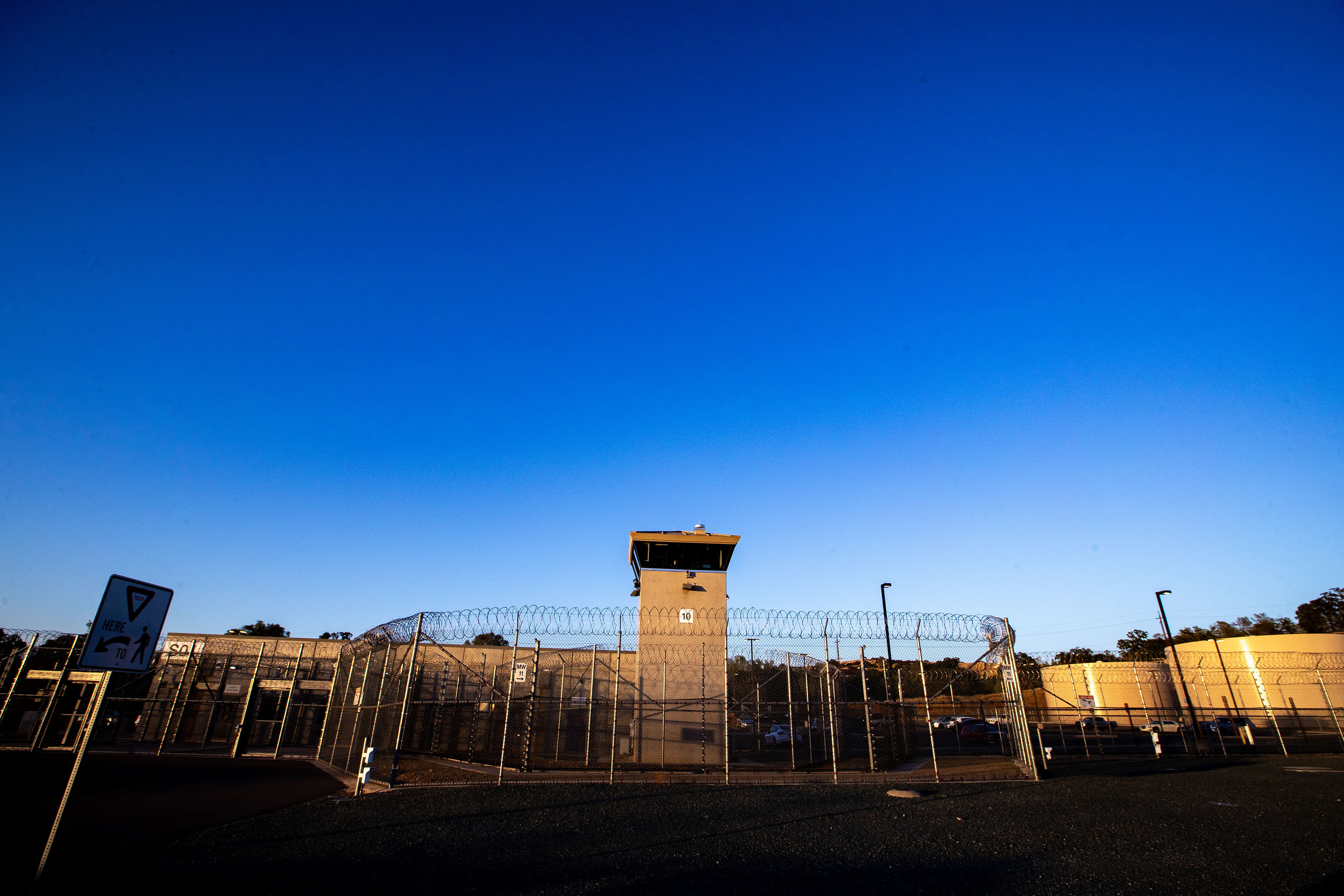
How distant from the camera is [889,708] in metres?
16.0

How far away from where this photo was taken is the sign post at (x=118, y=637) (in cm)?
464

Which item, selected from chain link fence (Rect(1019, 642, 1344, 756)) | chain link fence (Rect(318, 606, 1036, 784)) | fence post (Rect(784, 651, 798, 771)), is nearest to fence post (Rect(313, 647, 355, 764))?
chain link fence (Rect(318, 606, 1036, 784))

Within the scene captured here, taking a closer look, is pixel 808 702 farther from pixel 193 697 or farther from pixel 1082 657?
pixel 1082 657

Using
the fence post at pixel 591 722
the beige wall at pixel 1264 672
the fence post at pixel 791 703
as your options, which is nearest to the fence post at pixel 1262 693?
the beige wall at pixel 1264 672

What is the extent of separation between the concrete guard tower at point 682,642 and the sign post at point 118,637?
9.05 meters

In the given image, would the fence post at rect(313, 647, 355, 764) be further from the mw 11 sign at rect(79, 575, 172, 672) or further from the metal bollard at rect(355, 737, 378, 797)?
the mw 11 sign at rect(79, 575, 172, 672)

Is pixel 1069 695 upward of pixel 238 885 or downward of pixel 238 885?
upward

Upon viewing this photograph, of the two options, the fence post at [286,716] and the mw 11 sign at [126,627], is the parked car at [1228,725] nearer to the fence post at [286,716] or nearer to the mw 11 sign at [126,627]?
the mw 11 sign at [126,627]

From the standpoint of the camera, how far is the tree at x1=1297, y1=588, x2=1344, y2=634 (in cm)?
6356

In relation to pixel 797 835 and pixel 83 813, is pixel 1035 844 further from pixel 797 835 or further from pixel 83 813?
pixel 83 813

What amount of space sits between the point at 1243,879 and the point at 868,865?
358cm

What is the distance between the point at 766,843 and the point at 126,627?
663 centimetres

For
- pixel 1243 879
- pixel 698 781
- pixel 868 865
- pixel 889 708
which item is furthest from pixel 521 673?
pixel 1243 879

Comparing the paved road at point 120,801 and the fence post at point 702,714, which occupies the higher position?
the fence post at point 702,714
